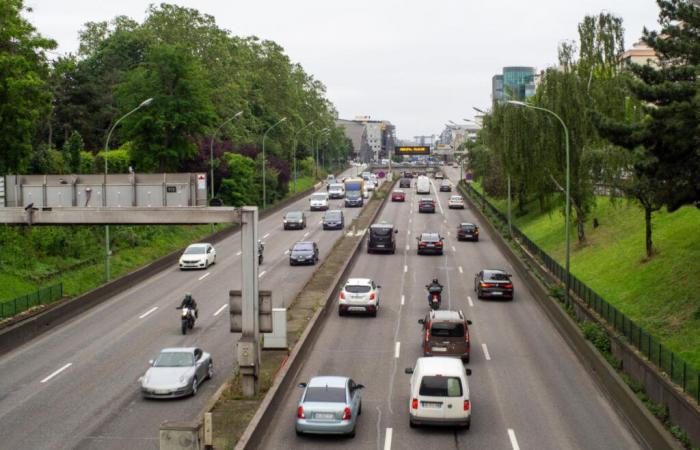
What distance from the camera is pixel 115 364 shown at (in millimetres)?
26969

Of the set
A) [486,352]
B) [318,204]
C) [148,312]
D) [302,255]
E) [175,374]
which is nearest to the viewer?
[175,374]

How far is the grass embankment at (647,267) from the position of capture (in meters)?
27.1

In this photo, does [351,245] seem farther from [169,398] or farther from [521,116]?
[169,398]

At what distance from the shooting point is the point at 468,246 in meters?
56.9

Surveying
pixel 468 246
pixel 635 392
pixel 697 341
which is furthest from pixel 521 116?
pixel 635 392

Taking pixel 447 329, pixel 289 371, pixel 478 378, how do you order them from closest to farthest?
pixel 289 371 → pixel 478 378 → pixel 447 329

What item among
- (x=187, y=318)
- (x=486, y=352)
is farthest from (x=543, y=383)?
(x=187, y=318)

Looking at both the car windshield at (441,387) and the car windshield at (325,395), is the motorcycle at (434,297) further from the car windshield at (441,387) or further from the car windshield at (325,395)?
the car windshield at (325,395)

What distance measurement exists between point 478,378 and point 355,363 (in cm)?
423

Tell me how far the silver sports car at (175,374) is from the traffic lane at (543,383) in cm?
888

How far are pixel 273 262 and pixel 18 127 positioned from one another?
653 inches

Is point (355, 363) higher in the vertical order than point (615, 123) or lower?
lower

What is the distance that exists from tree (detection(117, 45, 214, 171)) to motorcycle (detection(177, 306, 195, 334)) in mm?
28640

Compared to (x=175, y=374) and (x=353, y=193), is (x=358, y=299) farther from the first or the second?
(x=353, y=193)
